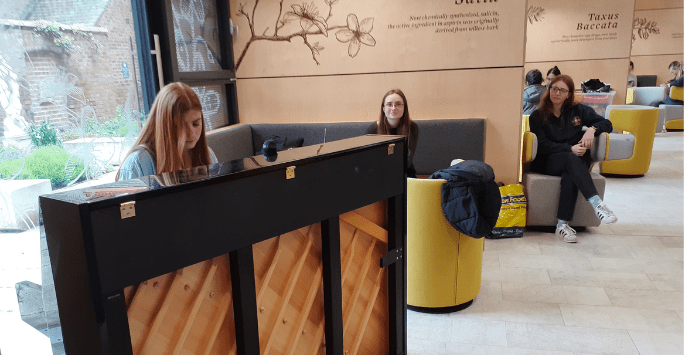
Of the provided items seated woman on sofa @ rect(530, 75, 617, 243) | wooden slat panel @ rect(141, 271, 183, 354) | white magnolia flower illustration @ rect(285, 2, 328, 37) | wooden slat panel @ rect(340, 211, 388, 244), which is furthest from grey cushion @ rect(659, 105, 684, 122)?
wooden slat panel @ rect(141, 271, 183, 354)

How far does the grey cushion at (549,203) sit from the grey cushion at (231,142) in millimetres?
2724

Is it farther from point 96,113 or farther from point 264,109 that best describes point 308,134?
point 96,113

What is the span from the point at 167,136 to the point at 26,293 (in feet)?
2.56

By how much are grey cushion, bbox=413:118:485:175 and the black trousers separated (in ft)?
2.16

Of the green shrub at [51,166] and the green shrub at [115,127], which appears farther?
the green shrub at [115,127]

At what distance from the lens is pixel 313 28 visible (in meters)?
4.92

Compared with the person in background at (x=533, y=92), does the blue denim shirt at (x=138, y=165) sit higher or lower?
lower

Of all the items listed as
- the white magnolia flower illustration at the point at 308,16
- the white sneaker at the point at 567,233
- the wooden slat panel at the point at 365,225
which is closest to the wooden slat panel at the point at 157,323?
the wooden slat panel at the point at 365,225

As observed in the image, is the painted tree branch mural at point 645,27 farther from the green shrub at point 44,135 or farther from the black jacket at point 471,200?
the green shrub at point 44,135

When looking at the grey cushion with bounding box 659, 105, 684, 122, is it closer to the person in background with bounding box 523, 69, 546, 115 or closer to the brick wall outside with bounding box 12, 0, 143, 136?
the person in background with bounding box 523, 69, 546, 115

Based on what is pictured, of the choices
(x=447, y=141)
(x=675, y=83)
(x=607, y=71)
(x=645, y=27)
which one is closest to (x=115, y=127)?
Result: (x=447, y=141)

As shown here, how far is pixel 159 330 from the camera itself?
55.7 inches

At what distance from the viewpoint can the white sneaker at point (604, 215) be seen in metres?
4.01

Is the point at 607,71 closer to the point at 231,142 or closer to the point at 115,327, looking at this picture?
the point at 231,142
